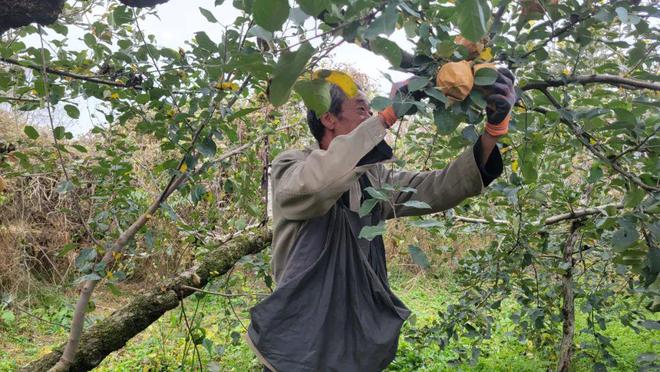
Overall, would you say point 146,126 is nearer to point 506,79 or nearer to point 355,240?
point 355,240

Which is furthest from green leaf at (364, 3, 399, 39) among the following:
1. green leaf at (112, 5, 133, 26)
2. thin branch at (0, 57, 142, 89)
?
thin branch at (0, 57, 142, 89)

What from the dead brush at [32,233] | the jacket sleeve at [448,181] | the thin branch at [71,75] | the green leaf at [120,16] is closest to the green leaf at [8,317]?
the dead brush at [32,233]

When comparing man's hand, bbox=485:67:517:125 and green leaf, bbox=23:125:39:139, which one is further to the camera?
green leaf, bbox=23:125:39:139

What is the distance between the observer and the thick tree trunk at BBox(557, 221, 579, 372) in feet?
8.71

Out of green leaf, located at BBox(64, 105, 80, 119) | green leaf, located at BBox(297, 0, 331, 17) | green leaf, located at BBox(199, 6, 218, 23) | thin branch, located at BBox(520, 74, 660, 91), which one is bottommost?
thin branch, located at BBox(520, 74, 660, 91)

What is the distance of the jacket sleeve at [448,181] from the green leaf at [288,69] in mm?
1119

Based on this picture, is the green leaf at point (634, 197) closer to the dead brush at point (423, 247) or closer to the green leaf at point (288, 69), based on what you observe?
the green leaf at point (288, 69)

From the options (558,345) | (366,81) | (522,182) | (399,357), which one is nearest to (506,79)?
(522,182)

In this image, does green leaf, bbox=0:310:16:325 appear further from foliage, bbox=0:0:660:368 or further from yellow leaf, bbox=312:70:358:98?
yellow leaf, bbox=312:70:358:98

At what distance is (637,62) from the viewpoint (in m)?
1.45

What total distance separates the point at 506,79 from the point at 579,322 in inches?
191

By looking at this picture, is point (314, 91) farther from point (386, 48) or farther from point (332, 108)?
point (332, 108)

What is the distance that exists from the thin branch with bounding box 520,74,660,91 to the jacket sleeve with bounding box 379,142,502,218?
0.34 meters

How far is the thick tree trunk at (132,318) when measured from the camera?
2.32 metres
